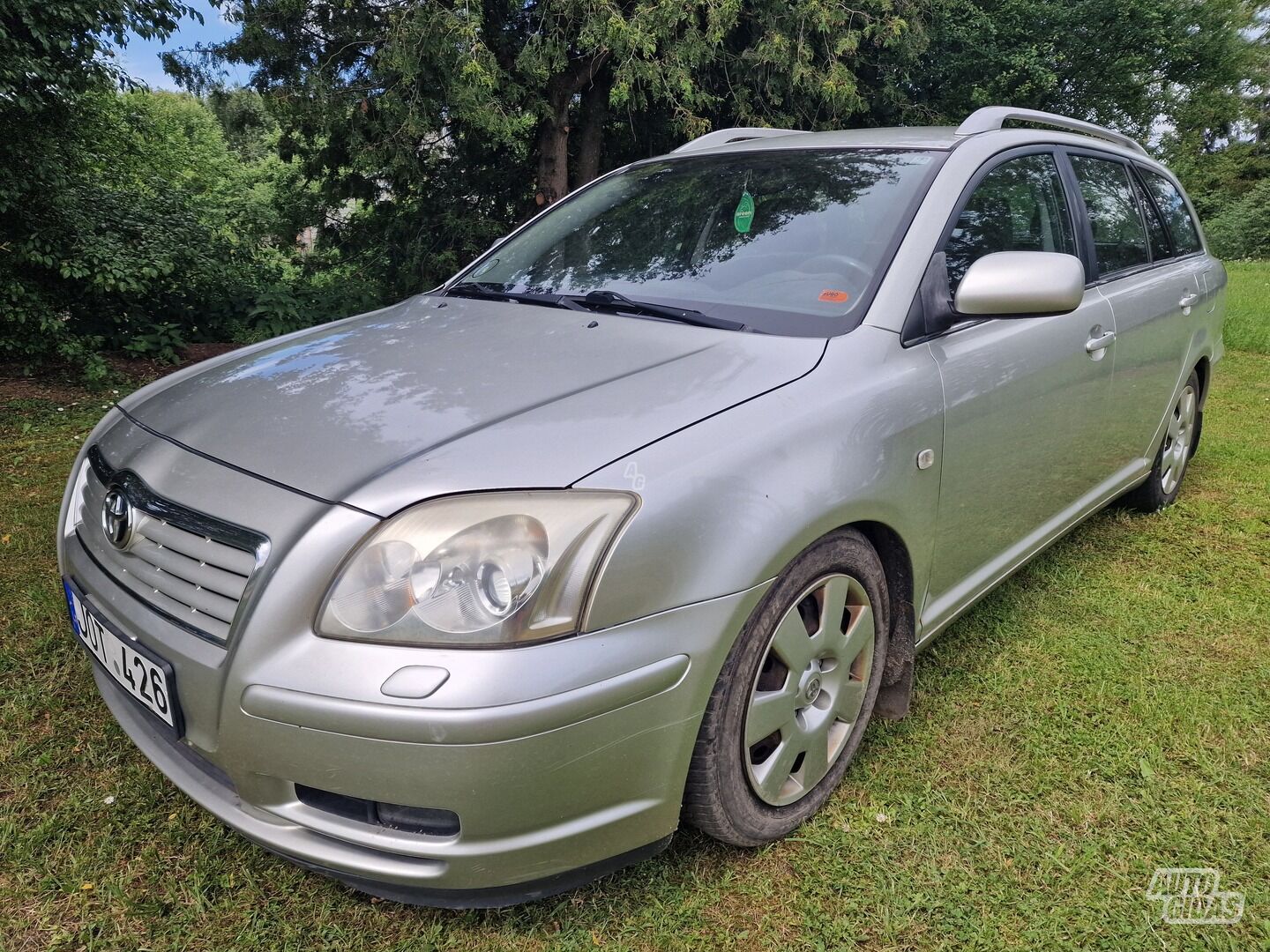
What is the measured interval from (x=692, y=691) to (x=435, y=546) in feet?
1.72

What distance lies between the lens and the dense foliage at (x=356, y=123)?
19.7 feet

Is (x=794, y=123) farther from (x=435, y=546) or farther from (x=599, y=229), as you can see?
(x=435, y=546)

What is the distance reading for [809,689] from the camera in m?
1.94

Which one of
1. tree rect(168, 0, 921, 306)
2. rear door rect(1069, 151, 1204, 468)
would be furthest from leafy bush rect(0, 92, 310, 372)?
rear door rect(1069, 151, 1204, 468)

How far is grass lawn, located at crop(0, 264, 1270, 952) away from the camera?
5.69 ft

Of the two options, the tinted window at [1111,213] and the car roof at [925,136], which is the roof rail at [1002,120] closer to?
the car roof at [925,136]

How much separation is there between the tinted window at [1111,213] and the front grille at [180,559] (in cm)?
283

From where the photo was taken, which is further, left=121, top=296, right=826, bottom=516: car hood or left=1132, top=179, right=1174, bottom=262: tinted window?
left=1132, top=179, right=1174, bottom=262: tinted window

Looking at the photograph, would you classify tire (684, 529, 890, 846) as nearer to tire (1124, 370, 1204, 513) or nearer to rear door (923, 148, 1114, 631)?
rear door (923, 148, 1114, 631)

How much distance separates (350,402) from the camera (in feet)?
Result: 6.00

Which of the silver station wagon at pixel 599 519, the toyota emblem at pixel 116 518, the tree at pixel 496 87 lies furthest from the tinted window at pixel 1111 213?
the tree at pixel 496 87

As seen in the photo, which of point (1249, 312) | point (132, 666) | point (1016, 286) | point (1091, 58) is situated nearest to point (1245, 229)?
point (1091, 58)

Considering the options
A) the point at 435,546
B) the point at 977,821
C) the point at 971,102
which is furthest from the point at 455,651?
the point at 971,102

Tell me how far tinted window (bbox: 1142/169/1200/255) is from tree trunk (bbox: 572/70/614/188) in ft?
20.2
